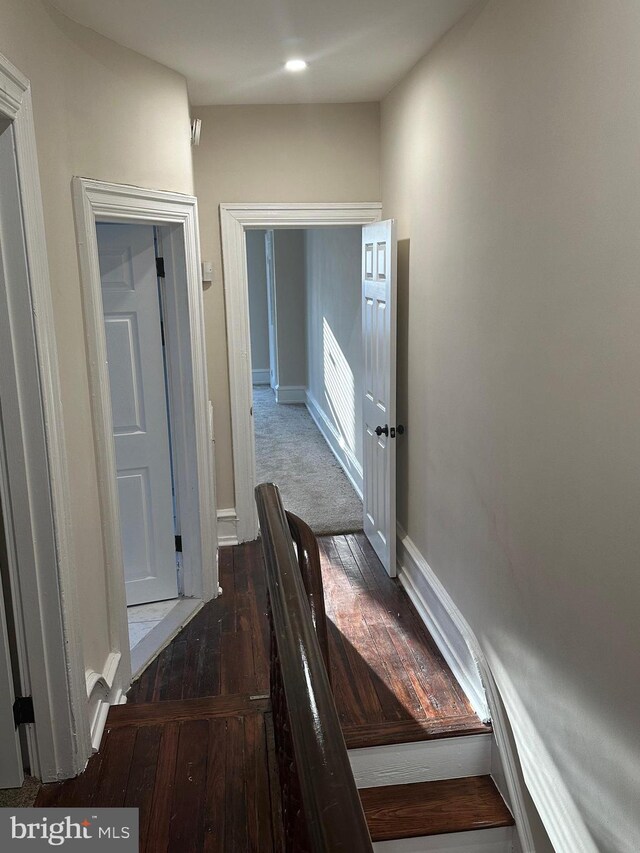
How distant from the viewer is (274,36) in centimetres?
307

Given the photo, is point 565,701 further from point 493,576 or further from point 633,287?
point 633,287

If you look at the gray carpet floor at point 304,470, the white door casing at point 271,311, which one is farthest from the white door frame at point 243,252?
the white door casing at point 271,311

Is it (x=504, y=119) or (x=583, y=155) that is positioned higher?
(x=504, y=119)

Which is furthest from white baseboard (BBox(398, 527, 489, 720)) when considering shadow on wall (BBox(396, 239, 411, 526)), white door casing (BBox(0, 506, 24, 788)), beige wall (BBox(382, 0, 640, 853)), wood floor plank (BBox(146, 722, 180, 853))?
white door casing (BBox(0, 506, 24, 788))

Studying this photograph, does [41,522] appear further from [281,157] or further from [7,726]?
[281,157]

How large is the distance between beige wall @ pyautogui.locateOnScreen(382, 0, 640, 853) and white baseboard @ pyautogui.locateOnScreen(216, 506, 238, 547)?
179 cm

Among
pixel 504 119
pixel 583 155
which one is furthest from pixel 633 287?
pixel 504 119

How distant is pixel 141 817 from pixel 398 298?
9.55 feet

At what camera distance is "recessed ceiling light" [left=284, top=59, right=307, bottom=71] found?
11.4 feet

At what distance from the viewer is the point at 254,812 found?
229 centimetres

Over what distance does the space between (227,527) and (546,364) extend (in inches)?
120

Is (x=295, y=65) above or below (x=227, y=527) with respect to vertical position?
above

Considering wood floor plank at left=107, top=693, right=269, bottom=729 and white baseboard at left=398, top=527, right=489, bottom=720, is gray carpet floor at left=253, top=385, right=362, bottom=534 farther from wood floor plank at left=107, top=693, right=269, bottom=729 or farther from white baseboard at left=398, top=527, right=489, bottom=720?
wood floor plank at left=107, top=693, right=269, bottom=729

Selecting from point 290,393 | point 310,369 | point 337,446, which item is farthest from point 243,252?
point 290,393
